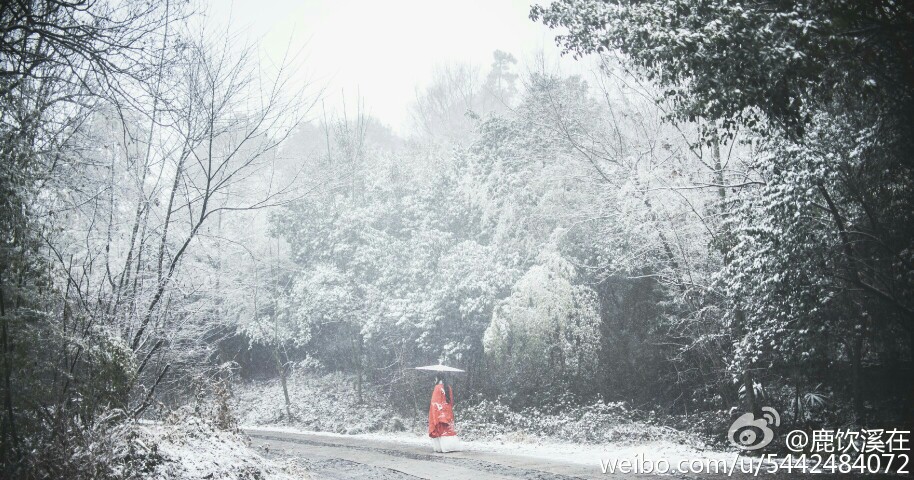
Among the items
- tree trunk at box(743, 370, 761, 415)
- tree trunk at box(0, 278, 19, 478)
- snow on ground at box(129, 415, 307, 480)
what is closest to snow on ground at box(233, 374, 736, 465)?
tree trunk at box(743, 370, 761, 415)

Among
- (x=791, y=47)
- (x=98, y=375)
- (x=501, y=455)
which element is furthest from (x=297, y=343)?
(x=791, y=47)

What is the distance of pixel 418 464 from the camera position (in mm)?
10859

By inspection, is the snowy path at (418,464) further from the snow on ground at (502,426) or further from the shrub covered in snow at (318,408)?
the shrub covered in snow at (318,408)

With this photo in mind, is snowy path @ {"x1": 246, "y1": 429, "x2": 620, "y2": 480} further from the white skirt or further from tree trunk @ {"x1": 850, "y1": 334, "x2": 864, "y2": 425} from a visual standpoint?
tree trunk @ {"x1": 850, "y1": 334, "x2": 864, "y2": 425}

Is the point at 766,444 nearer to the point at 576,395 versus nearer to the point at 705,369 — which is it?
the point at 705,369

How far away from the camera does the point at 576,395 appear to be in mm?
17672

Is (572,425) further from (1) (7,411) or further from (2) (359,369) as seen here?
(1) (7,411)

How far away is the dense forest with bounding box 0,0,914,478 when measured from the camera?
6.34 meters

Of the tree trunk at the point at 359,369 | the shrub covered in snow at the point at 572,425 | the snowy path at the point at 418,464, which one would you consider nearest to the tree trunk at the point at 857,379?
the shrub covered in snow at the point at 572,425

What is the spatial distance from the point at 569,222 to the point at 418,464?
982 centimetres

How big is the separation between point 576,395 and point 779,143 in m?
10.9

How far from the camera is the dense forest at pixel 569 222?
6.34 m

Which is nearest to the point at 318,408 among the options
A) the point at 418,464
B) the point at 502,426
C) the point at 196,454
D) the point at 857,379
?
the point at 502,426

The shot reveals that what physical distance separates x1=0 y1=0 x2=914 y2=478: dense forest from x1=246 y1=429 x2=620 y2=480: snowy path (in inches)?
113
